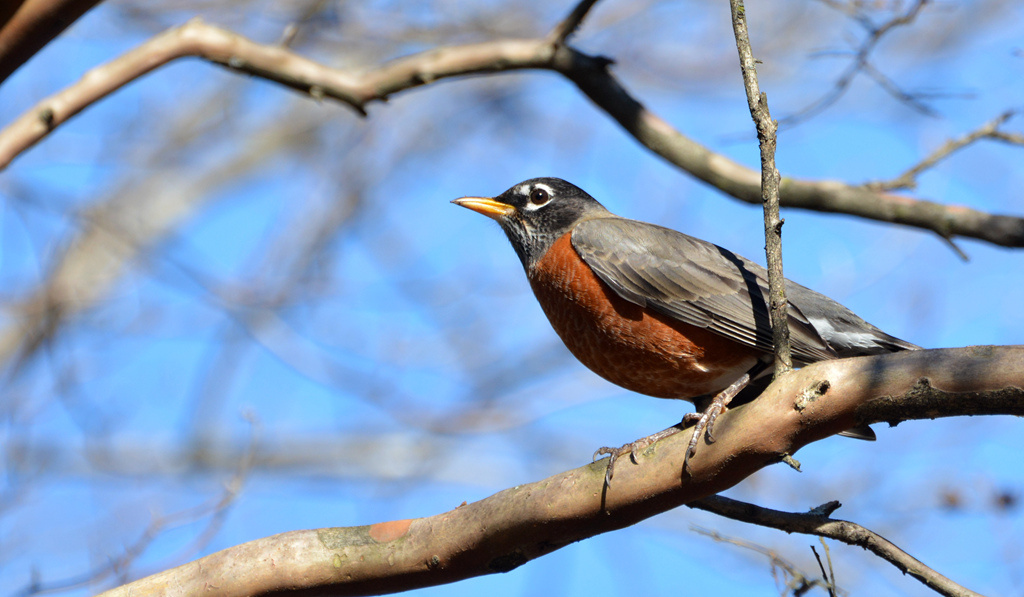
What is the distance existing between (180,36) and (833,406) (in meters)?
4.20

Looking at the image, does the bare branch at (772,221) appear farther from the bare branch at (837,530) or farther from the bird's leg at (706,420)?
the bare branch at (837,530)

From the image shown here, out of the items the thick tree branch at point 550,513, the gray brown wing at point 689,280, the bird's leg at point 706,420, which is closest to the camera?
the thick tree branch at point 550,513

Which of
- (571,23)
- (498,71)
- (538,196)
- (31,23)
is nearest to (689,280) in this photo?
(538,196)

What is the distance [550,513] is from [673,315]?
157 centimetres

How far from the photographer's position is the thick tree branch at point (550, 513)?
2832 mm

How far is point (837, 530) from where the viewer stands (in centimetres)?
319

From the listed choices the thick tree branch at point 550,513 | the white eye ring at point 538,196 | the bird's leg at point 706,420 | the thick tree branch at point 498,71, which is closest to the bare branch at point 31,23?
the thick tree branch at point 498,71

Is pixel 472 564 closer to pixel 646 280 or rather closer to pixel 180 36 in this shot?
pixel 646 280

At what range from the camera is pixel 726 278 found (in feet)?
15.1

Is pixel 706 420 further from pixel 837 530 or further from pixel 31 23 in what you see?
pixel 31 23

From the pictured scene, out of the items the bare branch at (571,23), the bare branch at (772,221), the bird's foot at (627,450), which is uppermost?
the bare branch at (571,23)

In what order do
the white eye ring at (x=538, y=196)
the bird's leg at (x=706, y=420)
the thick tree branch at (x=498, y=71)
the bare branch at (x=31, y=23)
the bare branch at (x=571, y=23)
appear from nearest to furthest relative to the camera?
the bird's leg at (x=706, y=420) < the bare branch at (x=31, y=23) < the thick tree branch at (x=498, y=71) < the bare branch at (x=571, y=23) < the white eye ring at (x=538, y=196)

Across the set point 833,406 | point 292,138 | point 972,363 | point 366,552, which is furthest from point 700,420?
point 292,138

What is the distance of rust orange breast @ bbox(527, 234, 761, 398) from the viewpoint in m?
4.37
